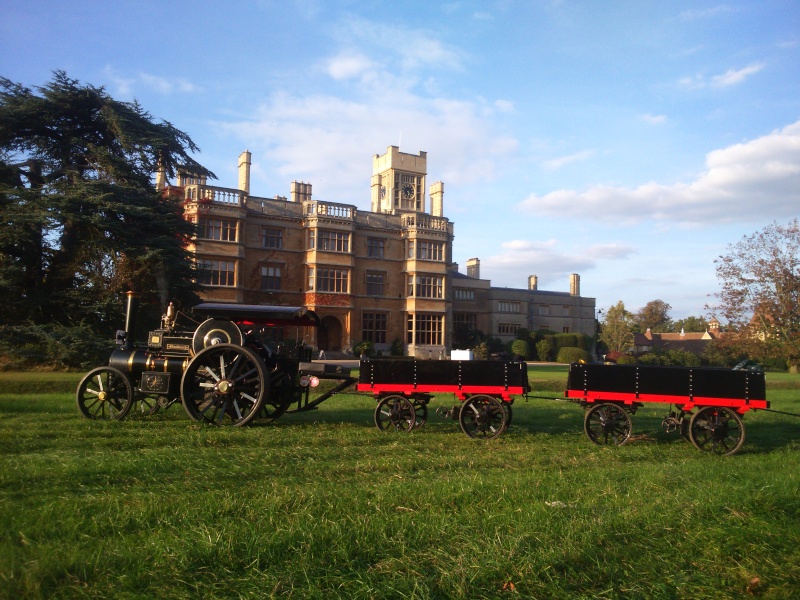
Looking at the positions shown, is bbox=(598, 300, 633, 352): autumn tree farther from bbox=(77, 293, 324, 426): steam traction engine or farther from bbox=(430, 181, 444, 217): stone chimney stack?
bbox=(77, 293, 324, 426): steam traction engine

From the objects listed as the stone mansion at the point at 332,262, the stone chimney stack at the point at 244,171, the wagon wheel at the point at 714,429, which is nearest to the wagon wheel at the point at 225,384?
the wagon wheel at the point at 714,429

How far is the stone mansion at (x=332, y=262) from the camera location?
38.5m

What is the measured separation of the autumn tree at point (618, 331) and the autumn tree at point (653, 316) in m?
29.6

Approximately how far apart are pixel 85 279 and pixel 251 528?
2213 centimetres

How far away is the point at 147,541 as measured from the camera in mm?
4227

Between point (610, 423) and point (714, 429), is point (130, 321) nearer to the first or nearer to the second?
point (610, 423)

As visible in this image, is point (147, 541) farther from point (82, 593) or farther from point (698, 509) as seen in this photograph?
point (698, 509)

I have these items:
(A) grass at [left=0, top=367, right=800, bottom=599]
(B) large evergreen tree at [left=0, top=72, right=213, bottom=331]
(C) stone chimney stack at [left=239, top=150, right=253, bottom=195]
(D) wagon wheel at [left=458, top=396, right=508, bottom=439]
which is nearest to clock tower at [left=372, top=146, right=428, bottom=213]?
(C) stone chimney stack at [left=239, top=150, right=253, bottom=195]

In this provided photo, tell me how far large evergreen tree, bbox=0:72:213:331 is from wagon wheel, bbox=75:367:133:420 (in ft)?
41.7

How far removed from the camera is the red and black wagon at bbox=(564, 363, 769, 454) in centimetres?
988

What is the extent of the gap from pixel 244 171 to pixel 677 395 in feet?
134

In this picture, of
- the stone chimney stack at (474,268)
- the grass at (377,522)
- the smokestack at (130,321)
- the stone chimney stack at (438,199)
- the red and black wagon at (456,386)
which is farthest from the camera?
the stone chimney stack at (474,268)

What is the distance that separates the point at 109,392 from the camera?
1087 cm

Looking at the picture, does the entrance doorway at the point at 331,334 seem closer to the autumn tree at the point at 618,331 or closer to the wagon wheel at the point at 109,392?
the autumn tree at the point at 618,331
